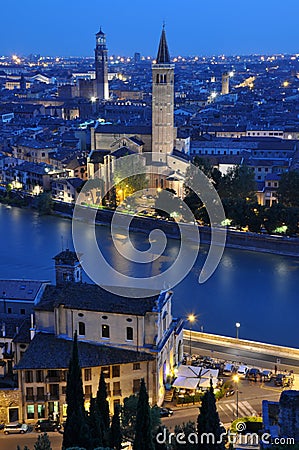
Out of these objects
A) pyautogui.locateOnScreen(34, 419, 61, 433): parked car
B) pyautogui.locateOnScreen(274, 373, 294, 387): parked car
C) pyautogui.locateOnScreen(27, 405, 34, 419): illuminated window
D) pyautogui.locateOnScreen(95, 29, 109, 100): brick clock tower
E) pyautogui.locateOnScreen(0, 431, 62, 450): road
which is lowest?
pyautogui.locateOnScreen(0, 431, 62, 450): road

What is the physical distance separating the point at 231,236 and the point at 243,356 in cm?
333

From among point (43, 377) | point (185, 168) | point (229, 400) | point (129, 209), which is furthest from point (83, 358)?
point (185, 168)

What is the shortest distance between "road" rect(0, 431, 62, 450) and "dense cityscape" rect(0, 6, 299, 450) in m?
0.01

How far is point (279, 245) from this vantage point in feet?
23.4

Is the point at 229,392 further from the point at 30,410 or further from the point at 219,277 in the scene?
the point at 219,277

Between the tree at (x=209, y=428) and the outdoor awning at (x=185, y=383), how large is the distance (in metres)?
1.11

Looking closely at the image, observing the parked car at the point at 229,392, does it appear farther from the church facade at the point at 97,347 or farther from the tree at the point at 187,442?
the tree at the point at 187,442

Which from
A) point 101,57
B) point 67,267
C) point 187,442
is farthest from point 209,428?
point 101,57

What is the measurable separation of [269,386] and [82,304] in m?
1.12

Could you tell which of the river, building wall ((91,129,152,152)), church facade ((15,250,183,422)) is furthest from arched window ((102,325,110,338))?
building wall ((91,129,152,152))

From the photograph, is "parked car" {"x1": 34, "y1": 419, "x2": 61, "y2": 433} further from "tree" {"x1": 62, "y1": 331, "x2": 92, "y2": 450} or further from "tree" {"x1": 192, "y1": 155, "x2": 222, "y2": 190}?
"tree" {"x1": 192, "y1": 155, "x2": 222, "y2": 190}

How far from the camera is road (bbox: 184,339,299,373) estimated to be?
4047 millimetres

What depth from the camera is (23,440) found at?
3.28m

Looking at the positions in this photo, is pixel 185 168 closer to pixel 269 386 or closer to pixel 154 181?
pixel 154 181
